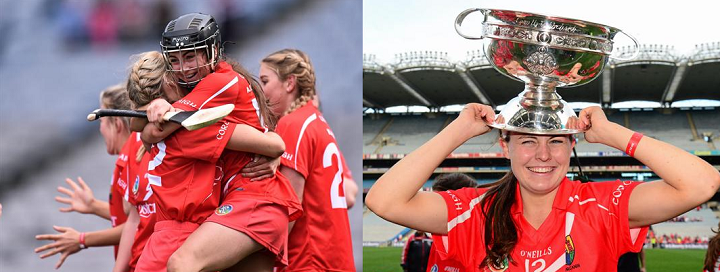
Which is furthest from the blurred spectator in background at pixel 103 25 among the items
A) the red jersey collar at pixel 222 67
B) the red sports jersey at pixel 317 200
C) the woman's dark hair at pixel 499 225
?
the woman's dark hair at pixel 499 225

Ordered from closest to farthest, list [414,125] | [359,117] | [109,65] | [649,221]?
[649,221] → [359,117] → [109,65] → [414,125]

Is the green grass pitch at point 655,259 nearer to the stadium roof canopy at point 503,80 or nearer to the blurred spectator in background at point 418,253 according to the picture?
the stadium roof canopy at point 503,80

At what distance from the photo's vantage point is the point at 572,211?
7.24ft

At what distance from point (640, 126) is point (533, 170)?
19.7 m

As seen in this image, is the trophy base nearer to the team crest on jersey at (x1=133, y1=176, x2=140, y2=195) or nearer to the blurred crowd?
the team crest on jersey at (x1=133, y1=176, x2=140, y2=195)

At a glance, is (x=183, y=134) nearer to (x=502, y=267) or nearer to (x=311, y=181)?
(x=311, y=181)

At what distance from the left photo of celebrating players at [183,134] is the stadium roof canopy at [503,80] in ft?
27.0

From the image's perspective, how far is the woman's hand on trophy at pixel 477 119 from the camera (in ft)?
7.12

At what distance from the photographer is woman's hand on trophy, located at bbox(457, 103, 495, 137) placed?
85.4 inches

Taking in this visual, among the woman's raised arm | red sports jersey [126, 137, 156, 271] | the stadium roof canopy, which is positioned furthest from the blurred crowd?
the woman's raised arm

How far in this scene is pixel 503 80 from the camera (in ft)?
46.9

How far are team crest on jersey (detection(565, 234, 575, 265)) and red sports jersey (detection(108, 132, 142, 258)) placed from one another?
2.43 metres

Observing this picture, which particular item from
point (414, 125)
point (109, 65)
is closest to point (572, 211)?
point (109, 65)

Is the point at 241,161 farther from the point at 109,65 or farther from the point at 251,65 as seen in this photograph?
the point at 109,65
